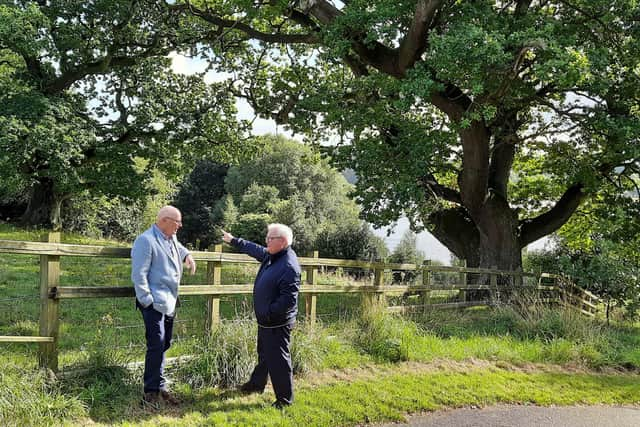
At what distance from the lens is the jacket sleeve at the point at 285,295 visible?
5.30 metres

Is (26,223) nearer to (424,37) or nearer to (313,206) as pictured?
(424,37)

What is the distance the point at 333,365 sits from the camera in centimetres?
693

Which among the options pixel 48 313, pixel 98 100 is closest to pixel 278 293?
pixel 48 313

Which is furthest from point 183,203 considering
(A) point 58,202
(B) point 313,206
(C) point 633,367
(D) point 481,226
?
(C) point 633,367

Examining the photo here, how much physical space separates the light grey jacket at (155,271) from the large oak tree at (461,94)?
21.9 feet

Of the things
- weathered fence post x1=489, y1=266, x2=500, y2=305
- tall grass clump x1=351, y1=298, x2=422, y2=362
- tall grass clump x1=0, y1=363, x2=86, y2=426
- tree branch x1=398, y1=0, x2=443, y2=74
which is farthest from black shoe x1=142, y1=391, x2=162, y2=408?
weathered fence post x1=489, y1=266, x2=500, y2=305

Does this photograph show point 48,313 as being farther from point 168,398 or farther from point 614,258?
point 614,258

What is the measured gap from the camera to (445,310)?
1104cm

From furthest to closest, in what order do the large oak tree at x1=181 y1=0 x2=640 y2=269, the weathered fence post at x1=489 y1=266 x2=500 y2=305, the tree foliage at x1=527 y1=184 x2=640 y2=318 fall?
the weathered fence post at x1=489 y1=266 x2=500 y2=305, the tree foliage at x1=527 y1=184 x2=640 y2=318, the large oak tree at x1=181 y1=0 x2=640 y2=269

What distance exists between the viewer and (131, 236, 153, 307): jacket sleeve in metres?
4.87

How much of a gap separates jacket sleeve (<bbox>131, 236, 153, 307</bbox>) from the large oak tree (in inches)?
270

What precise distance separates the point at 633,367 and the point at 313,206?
38.9m

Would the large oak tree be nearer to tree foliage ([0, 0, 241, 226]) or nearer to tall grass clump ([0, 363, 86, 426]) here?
tree foliage ([0, 0, 241, 226])

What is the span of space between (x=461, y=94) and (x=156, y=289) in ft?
32.2
